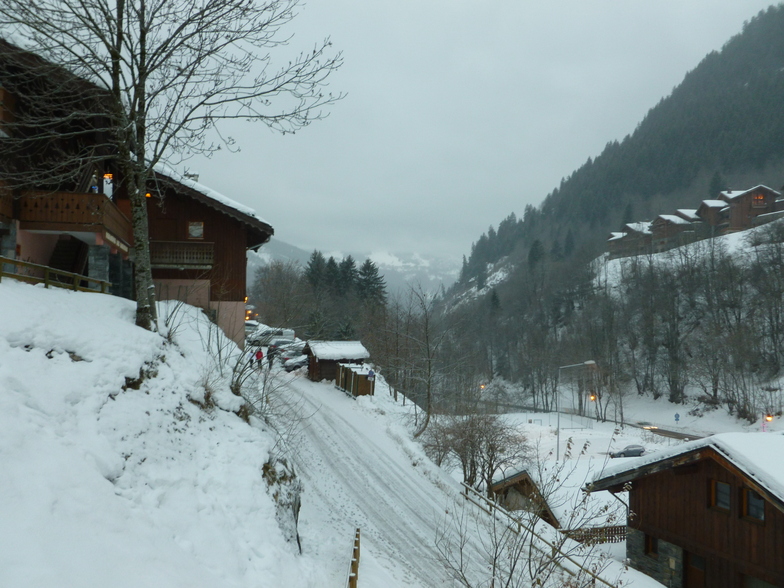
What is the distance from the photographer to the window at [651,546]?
58.8ft

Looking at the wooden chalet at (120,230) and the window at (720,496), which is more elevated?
the wooden chalet at (120,230)

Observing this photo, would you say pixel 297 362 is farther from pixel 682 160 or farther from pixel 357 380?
pixel 682 160

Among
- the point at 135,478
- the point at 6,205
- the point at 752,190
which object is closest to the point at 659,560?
the point at 135,478

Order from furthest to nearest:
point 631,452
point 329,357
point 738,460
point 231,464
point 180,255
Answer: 1. point 329,357
2. point 631,452
3. point 180,255
4. point 738,460
5. point 231,464

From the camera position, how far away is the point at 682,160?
14462 centimetres

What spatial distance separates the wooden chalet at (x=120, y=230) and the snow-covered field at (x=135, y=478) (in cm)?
504

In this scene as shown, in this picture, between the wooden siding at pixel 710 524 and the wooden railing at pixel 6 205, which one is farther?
the wooden railing at pixel 6 205

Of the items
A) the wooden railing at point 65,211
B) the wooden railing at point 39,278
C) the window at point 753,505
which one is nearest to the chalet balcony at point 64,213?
the wooden railing at point 65,211

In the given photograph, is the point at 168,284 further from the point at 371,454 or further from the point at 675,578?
the point at 675,578

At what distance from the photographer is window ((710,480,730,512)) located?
15.6m

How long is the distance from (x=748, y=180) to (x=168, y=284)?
5760 inches

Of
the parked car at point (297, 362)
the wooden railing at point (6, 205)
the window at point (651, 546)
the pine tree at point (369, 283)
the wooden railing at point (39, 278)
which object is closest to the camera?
the wooden railing at point (39, 278)

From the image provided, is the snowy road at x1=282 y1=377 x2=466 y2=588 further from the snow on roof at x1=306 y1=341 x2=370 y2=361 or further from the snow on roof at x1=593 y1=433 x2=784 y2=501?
the snow on roof at x1=306 y1=341 x2=370 y2=361

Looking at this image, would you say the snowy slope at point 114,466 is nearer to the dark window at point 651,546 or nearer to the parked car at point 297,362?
the dark window at point 651,546
